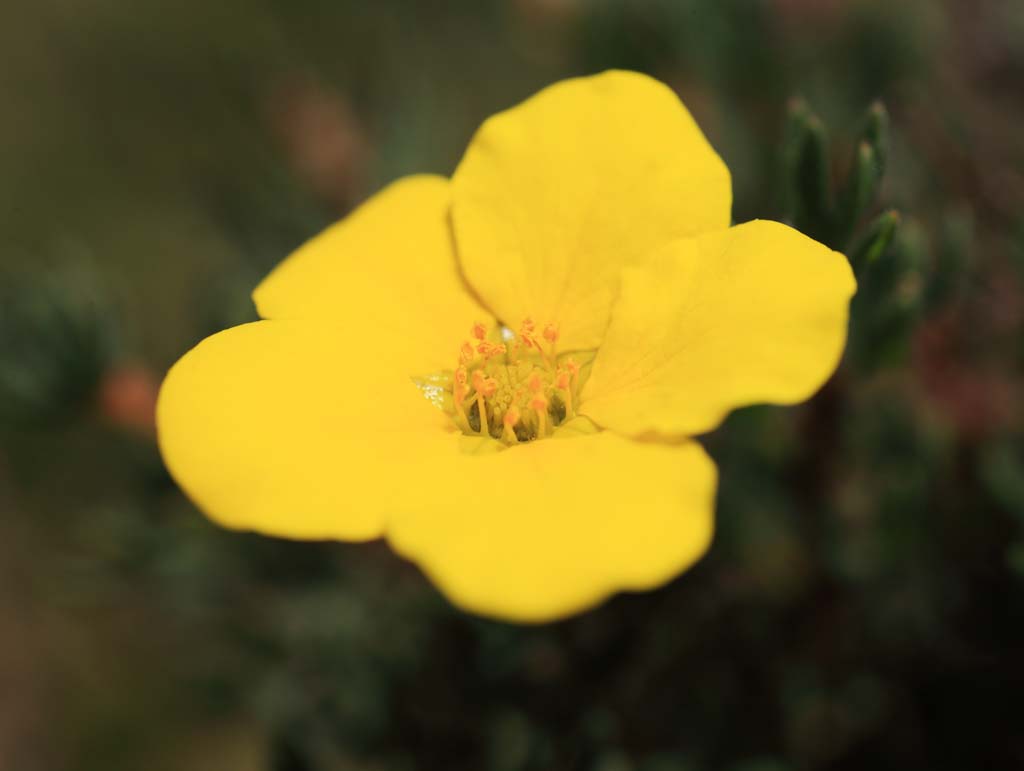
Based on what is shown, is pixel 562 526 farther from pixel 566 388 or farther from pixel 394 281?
pixel 394 281

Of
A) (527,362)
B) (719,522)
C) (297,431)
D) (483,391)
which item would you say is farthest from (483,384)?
(719,522)

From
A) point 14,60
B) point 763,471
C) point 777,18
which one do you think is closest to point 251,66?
point 14,60

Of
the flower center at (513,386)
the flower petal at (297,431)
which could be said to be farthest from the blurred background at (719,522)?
the flower petal at (297,431)

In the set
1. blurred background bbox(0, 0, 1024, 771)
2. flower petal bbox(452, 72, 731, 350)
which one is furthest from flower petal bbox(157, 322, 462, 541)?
blurred background bbox(0, 0, 1024, 771)

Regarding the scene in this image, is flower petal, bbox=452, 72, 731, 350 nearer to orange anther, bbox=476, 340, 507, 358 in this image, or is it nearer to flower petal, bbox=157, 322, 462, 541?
orange anther, bbox=476, 340, 507, 358

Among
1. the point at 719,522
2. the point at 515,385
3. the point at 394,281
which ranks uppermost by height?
the point at 394,281
